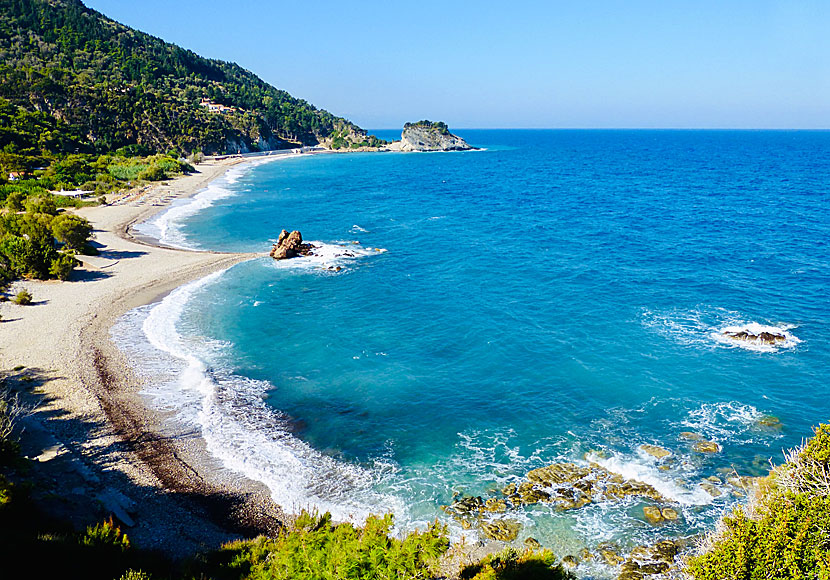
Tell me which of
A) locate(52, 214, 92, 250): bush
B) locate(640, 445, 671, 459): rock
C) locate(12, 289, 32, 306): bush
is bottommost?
locate(640, 445, 671, 459): rock

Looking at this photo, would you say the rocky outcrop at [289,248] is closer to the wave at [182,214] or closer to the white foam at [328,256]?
the white foam at [328,256]

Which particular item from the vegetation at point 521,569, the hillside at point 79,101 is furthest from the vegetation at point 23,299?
the hillside at point 79,101

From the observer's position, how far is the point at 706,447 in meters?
24.7

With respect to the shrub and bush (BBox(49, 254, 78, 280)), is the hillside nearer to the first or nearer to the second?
bush (BBox(49, 254, 78, 280))

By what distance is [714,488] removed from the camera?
2197 cm

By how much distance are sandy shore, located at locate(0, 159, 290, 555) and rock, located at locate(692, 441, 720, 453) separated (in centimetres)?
2010

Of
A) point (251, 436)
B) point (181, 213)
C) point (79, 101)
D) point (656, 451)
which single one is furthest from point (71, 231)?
point (79, 101)

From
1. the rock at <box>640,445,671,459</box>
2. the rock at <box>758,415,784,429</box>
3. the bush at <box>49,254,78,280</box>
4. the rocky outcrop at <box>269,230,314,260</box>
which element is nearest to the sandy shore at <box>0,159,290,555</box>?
the bush at <box>49,254,78,280</box>

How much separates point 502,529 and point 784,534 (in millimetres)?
9787

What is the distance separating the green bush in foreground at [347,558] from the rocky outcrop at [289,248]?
44842 mm

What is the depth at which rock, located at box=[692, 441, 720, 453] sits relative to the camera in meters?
24.5

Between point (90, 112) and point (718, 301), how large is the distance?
508 feet

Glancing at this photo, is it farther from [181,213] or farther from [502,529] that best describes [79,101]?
[502,529]

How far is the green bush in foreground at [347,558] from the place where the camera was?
12570 millimetres
